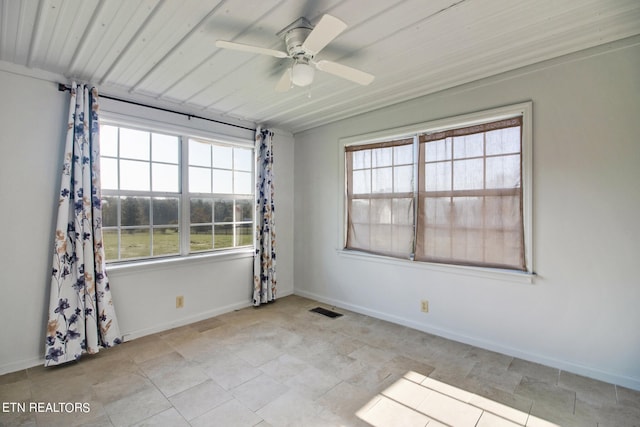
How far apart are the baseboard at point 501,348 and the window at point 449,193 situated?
719 millimetres

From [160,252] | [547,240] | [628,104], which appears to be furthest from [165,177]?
[628,104]

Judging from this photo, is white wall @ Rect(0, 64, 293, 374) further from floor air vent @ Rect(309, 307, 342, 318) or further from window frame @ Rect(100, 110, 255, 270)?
floor air vent @ Rect(309, 307, 342, 318)

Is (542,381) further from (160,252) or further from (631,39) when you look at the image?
(160,252)

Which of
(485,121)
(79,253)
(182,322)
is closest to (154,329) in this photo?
(182,322)

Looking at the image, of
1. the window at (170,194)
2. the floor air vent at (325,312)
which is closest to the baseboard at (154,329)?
the window at (170,194)

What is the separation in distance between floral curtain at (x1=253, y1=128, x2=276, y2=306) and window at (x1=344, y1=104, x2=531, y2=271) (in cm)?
111

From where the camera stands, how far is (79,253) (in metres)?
2.69

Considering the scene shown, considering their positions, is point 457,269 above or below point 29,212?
below

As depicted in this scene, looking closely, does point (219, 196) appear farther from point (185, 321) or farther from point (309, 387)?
point (309, 387)

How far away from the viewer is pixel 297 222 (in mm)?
4688

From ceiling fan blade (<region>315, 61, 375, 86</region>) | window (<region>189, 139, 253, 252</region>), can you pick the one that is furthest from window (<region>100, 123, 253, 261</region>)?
ceiling fan blade (<region>315, 61, 375, 86</region>)

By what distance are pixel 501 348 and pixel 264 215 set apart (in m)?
3.04

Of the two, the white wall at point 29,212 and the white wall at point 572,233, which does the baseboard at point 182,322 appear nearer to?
the white wall at point 29,212

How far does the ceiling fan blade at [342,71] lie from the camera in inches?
78.7
